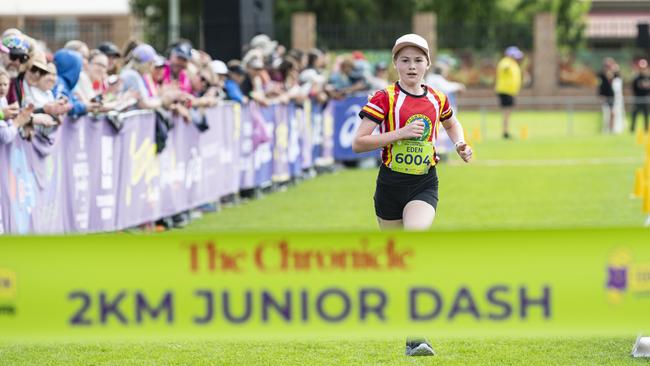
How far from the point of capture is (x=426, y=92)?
→ 8.41m

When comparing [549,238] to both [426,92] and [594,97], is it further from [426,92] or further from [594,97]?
[594,97]

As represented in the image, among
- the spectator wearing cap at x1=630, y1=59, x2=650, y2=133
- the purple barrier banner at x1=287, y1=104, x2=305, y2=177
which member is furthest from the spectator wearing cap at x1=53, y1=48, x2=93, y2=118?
the spectator wearing cap at x1=630, y1=59, x2=650, y2=133

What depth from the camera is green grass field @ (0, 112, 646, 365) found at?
864 cm

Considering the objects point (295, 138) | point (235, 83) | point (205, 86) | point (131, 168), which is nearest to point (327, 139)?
point (295, 138)

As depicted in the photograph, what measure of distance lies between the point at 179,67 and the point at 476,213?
3827 mm

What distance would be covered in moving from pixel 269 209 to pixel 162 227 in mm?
2830

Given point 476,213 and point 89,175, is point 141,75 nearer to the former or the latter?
point 89,175

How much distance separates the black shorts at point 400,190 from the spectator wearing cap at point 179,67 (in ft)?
26.3

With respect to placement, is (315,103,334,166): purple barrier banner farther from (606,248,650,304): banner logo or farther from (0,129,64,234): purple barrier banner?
(606,248,650,304): banner logo

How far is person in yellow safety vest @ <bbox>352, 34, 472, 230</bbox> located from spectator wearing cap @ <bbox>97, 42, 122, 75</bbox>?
744 centimetres

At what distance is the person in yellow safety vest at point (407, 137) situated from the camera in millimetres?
8164

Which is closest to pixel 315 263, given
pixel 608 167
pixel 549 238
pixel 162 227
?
pixel 549 238

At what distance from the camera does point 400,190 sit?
28.0 feet

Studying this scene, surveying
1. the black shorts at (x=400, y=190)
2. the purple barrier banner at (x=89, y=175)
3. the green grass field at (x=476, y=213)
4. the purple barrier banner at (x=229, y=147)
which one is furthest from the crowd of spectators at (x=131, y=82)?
the black shorts at (x=400, y=190)
